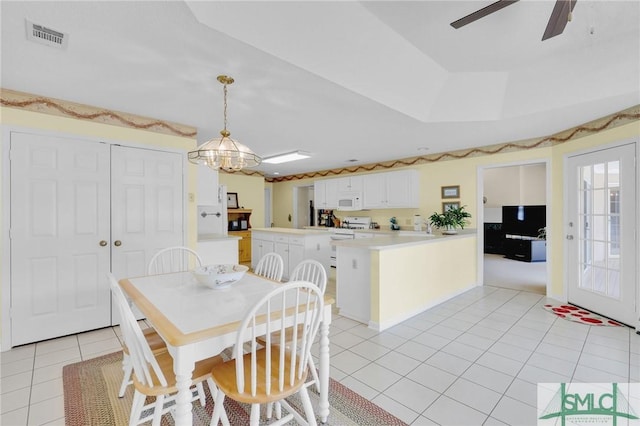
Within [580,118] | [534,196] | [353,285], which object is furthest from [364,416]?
[534,196]

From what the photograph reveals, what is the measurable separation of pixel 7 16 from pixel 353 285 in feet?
10.9

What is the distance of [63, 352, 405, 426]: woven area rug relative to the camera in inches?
67.1

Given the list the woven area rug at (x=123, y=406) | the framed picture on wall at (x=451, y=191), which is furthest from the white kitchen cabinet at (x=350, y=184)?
the woven area rug at (x=123, y=406)

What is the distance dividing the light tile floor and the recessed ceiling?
2219 mm

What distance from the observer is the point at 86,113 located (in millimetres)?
2885

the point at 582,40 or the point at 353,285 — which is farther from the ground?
the point at 582,40

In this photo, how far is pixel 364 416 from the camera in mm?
1741

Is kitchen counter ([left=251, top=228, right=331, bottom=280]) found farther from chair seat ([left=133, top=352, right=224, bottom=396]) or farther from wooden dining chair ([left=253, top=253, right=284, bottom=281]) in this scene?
chair seat ([left=133, top=352, right=224, bottom=396])

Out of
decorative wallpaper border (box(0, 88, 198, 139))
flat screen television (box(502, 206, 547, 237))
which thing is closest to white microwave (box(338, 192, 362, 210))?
decorative wallpaper border (box(0, 88, 198, 139))

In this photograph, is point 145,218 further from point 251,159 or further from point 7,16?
point 7,16

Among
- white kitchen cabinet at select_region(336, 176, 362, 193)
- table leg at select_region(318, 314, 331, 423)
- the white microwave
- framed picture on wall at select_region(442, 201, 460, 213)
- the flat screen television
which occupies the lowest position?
table leg at select_region(318, 314, 331, 423)

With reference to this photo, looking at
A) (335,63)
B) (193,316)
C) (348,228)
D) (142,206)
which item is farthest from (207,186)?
(348,228)

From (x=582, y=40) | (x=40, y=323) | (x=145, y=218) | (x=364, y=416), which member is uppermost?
(x=582, y=40)

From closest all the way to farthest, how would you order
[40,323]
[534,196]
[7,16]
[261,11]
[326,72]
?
1. [7,16]
2. [261,11]
3. [326,72]
4. [40,323]
5. [534,196]
